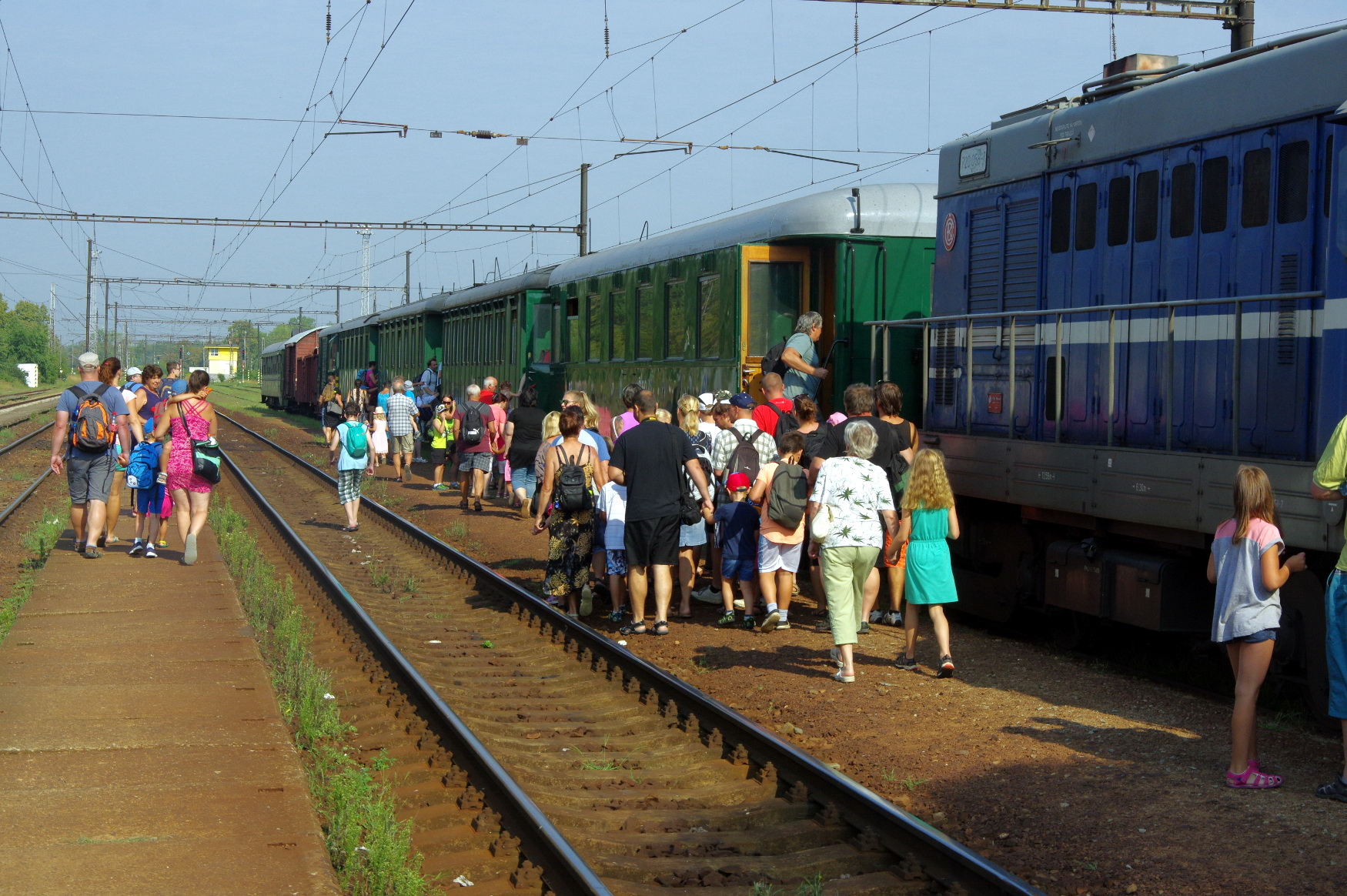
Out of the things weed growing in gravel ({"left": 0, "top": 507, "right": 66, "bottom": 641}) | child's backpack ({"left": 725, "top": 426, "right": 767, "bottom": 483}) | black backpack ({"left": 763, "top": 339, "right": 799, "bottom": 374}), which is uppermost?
black backpack ({"left": 763, "top": 339, "right": 799, "bottom": 374})

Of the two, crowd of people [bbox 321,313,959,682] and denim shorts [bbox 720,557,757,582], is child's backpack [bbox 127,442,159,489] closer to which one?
crowd of people [bbox 321,313,959,682]

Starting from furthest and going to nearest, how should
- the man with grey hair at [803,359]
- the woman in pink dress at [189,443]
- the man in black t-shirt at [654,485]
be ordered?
1. the woman in pink dress at [189,443]
2. the man with grey hair at [803,359]
3. the man in black t-shirt at [654,485]

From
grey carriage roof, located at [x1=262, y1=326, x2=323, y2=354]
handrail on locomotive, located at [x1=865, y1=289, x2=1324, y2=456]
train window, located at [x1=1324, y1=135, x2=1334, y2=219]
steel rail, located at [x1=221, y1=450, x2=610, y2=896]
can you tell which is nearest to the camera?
steel rail, located at [x1=221, y1=450, x2=610, y2=896]

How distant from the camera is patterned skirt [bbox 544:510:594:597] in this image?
11.9 meters

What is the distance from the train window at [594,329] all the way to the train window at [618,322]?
487 millimetres

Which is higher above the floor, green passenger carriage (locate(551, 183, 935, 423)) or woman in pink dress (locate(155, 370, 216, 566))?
green passenger carriage (locate(551, 183, 935, 423))

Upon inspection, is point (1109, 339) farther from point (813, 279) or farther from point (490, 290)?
point (490, 290)

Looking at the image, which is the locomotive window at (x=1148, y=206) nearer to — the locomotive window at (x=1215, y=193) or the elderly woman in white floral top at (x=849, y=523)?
the locomotive window at (x=1215, y=193)

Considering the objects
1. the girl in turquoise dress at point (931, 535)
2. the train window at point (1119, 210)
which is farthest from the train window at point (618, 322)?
the girl in turquoise dress at point (931, 535)

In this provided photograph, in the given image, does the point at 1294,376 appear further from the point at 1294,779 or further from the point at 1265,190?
the point at 1294,779

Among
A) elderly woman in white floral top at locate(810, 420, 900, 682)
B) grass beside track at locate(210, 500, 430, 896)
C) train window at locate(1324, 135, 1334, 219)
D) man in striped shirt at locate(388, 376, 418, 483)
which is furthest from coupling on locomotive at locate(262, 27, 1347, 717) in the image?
man in striped shirt at locate(388, 376, 418, 483)

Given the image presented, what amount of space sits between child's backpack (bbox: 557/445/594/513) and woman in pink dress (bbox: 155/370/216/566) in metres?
3.59

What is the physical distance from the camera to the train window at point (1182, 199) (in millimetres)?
9562

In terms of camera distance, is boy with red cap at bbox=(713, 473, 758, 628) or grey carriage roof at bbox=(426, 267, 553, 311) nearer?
boy with red cap at bbox=(713, 473, 758, 628)
